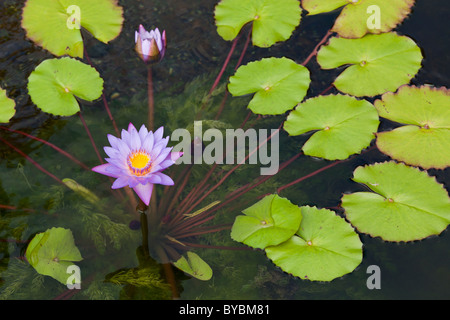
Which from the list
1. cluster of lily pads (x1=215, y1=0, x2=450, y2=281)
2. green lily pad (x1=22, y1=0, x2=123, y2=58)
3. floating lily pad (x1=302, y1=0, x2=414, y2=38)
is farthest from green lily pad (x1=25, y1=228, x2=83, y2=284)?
floating lily pad (x1=302, y1=0, x2=414, y2=38)

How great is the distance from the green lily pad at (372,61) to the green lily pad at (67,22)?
61.8 inches

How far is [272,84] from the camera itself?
119 inches

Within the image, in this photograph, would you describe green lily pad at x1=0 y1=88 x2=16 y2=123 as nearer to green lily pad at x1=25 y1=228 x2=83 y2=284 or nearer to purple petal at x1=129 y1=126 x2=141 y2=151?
green lily pad at x1=25 y1=228 x2=83 y2=284

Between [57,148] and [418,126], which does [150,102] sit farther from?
[418,126]

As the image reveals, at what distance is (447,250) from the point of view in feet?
8.84

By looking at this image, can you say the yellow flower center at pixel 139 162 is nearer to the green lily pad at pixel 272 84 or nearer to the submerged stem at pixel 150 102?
the submerged stem at pixel 150 102

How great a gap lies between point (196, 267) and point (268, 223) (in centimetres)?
49

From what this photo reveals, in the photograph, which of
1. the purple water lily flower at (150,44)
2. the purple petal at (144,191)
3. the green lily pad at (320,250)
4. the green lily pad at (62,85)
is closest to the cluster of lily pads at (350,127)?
the green lily pad at (320,250)

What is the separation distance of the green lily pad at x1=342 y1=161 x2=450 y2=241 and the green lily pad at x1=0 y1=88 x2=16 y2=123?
2145 millimetres

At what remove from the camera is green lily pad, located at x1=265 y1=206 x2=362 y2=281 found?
93.8 inches

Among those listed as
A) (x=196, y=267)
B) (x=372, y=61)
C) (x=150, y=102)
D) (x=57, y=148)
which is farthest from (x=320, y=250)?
(x=57, y=148)

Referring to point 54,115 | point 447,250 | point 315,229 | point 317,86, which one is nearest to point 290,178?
point 315,229
